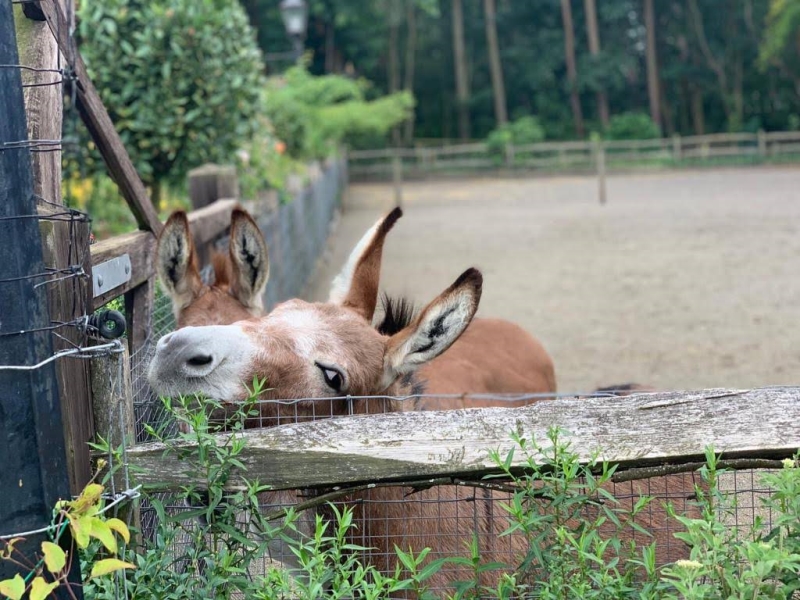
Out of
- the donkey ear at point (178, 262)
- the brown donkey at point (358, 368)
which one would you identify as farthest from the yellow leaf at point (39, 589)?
the donkey ear at point (178, 262)

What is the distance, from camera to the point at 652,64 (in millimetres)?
46594

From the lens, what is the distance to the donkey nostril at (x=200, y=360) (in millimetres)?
2459

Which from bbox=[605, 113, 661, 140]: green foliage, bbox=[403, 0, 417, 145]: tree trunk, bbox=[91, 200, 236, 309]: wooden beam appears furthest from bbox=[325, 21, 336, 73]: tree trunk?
bbox=[91, 200, 236, 309]: wooden beam

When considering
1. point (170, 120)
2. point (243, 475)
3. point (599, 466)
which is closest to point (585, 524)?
point (599, 466)

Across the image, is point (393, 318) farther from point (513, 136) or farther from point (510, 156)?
point (513, 136)

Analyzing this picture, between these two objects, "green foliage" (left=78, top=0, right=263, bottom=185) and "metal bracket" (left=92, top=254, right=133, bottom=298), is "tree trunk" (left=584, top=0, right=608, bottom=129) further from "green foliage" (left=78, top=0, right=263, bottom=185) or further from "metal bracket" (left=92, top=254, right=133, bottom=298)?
Answer: "metal bracket" (left=92, top=254, right=133, bottom=298)

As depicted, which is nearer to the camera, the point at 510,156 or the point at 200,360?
the point at 200,360

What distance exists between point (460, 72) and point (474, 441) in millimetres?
46323

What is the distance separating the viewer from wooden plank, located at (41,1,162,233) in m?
2.46

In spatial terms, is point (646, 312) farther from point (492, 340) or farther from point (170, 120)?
point (170, 120)

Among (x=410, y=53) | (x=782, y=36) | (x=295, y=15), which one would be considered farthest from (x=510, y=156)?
Answer: (x=295, y=15)

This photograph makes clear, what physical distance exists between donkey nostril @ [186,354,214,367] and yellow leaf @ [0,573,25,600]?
836 millimetres

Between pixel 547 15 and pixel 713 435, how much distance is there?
2013 inches

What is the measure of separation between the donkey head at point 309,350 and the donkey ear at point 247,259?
2.49ft
